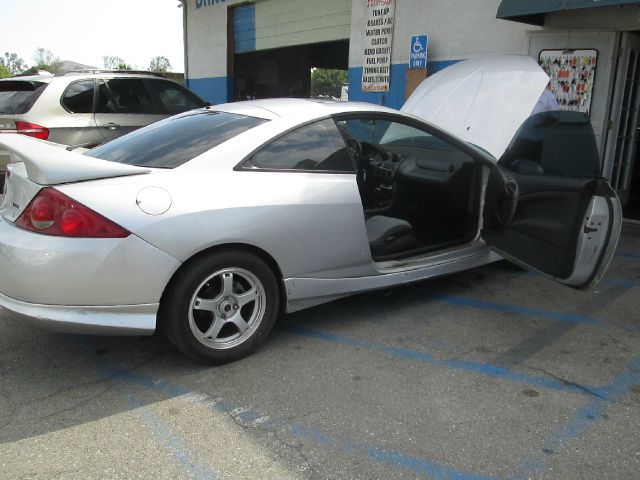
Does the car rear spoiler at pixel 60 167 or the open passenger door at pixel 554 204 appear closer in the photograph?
the car rear spoiler at pixel 60 167

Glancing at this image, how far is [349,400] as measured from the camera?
9.44 feet

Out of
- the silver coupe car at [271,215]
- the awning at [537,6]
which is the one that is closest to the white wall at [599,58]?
the awning at [537,6]

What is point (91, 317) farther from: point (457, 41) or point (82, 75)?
point (457, 41)

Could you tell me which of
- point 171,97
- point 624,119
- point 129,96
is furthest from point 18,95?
point 624,119

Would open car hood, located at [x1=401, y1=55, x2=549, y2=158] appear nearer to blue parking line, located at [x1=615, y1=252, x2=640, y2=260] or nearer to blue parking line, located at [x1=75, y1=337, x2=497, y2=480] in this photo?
blue parking line, located at [x1=615, y1=252, x2=640, y2=260]

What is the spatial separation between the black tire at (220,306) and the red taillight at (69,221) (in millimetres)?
429

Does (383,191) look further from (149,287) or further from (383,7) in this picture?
(383,7)

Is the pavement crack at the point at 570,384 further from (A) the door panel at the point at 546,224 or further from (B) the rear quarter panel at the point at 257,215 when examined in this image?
(B) the rear quarter panel at the point at 257,215

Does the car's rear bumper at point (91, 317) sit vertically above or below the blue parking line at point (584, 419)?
above

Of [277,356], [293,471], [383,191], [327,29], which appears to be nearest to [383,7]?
[327,29]

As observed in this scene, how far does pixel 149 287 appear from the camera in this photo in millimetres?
2846

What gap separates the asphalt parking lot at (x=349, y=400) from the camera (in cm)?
239

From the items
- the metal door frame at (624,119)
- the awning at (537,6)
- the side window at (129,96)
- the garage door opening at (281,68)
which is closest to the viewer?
Answer: the awning at (537,6)

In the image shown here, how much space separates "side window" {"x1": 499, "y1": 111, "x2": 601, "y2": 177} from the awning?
2.30 metres
